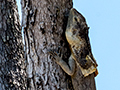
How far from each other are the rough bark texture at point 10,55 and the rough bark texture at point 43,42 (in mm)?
1910

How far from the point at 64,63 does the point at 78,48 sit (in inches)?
9.7

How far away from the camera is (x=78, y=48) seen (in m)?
3.65

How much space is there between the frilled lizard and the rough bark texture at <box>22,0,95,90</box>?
2.6 inches

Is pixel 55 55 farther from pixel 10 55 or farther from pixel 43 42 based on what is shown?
pixel 10 55

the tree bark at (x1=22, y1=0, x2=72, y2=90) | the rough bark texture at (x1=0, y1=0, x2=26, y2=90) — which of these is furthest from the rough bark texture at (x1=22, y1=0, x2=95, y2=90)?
the rough bark texture at (x1=0, y1=0, x2=26, y2=90)

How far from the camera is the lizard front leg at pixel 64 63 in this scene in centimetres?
346

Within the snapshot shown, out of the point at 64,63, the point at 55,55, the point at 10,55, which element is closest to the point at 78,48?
the point at 64,63

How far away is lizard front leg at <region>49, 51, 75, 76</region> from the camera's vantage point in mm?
3459

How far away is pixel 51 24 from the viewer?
354 cm

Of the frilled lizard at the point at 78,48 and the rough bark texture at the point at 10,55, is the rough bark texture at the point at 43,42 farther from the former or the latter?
the rough bark texture at the point at 10,55

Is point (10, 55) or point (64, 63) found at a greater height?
point (10, 55)

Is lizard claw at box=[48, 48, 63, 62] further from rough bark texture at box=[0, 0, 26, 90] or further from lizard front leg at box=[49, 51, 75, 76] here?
rough bark texture at box=[0, 0, 26, 90]

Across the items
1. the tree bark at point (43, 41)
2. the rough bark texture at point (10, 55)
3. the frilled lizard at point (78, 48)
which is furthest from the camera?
the rough bark texture at point (10, 55)

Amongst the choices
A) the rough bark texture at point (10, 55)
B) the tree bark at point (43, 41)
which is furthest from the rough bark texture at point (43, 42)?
the rough bark texture at point (10, 55)
